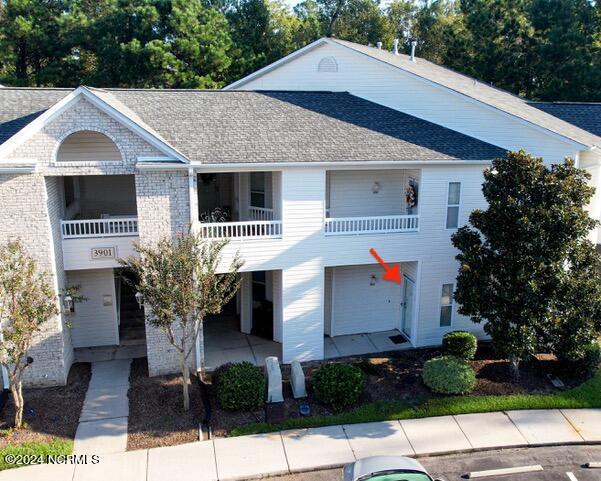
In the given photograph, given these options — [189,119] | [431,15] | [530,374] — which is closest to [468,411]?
[530,374]

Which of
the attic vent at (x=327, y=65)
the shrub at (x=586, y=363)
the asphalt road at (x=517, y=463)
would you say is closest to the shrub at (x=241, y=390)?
the asphalt road at (x=517, y=463)

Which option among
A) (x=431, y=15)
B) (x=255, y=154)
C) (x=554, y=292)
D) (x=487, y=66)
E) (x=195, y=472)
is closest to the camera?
(x=195, y=472)

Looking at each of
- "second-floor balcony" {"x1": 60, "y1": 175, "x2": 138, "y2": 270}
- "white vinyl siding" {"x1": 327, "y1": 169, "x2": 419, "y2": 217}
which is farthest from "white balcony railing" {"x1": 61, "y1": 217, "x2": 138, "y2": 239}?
"white vinyl siding" {"x1": 327, "y1": 169, "x2": 419, "y2": 217}

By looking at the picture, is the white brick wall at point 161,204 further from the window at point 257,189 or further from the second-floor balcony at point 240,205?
the window at point 257,189

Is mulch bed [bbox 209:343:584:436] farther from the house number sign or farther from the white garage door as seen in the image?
the house number sign

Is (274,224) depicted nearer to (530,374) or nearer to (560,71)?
(530,374)

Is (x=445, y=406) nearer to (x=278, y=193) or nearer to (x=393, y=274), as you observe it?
(x=393, y=274)
